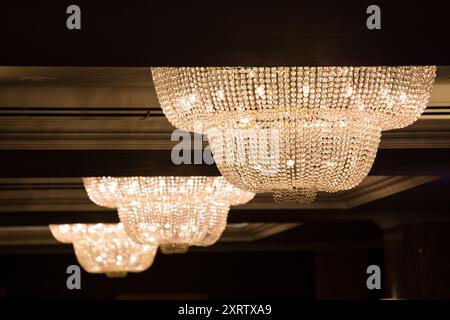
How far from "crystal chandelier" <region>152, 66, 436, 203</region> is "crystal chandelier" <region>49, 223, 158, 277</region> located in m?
5.45

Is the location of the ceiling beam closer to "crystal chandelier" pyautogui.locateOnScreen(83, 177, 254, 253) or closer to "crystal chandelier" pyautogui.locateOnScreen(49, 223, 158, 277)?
"crystal chandelier" pyautogui.locateOnScreen(83, 177, 254, 253)

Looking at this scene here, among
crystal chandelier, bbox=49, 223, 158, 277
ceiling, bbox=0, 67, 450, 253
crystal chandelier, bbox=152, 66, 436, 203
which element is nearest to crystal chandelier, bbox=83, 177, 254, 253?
ceiling, bbox=0, 67, 450, 253

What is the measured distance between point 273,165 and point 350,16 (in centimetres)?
90

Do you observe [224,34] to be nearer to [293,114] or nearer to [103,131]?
[293,114]

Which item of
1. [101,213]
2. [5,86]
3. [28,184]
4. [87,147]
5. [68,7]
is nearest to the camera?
[68,7]

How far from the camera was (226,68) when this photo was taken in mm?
4125

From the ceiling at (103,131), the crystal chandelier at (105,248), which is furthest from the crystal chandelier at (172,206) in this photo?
the crystal chandelier at (105,248)

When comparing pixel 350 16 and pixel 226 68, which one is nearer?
pixel 350 16

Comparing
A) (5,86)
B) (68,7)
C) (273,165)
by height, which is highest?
(5,86)

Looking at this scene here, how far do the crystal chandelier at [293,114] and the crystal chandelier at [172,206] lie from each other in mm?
2270

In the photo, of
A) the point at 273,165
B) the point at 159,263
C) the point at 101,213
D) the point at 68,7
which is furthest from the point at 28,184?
the point at 159,263

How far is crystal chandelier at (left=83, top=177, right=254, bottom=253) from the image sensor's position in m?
6.71
